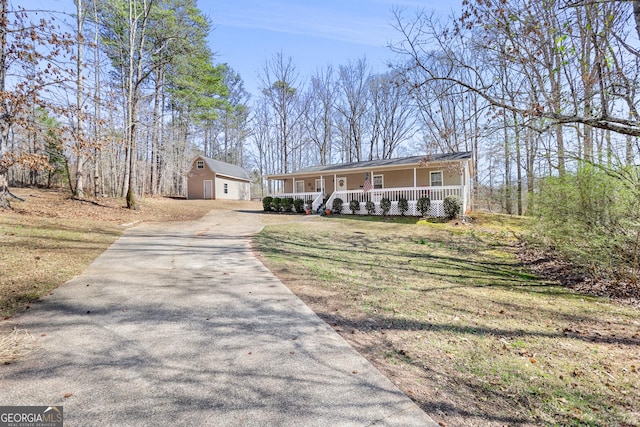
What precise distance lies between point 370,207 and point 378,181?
349cm

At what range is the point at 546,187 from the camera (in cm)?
776

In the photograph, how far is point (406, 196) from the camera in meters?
16.3

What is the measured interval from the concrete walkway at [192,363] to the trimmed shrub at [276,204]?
14.3 metres

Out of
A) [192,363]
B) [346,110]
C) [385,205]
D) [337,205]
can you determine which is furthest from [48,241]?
[346,110]

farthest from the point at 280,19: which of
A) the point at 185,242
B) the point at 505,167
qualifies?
the point at 505,167

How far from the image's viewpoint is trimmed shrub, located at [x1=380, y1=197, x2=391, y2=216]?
15859 millimetres

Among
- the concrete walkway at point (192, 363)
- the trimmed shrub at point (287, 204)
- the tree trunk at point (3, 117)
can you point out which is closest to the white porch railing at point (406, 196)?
the trimmed shrub at point (287, 204)

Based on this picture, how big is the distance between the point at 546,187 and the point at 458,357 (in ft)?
23.2

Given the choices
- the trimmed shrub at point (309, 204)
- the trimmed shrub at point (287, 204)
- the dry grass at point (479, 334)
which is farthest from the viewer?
the trimmed shrub at point (287, 204)

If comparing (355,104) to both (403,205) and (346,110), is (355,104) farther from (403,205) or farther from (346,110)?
(403,205)

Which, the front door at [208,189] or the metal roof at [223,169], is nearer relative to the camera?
the front door at [208,189]

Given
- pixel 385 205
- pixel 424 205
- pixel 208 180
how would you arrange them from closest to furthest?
1. pixel 424 205
2. pixel 385 205
3. pixel 208 180

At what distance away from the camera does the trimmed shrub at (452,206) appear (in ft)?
45.8

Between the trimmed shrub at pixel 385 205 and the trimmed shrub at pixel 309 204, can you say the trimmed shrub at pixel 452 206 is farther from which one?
the trimmed shrub at pixel 309 204
